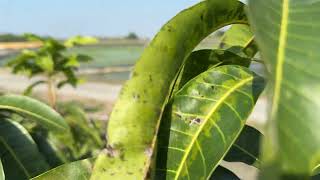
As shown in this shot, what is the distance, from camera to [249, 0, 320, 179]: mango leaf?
0.21 meters

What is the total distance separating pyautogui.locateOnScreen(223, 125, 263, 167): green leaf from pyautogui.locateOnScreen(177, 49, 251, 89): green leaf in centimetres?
11

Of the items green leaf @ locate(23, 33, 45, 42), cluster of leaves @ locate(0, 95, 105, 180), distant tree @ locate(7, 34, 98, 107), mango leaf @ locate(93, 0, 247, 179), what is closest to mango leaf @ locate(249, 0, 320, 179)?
mango leaf @ locate(93, 0, 247, 179)

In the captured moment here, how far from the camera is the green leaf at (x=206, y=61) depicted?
53 cm

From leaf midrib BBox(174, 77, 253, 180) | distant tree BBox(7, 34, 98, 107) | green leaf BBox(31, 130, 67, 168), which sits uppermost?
leaf midrib BBox(174, 77, 253, 180)

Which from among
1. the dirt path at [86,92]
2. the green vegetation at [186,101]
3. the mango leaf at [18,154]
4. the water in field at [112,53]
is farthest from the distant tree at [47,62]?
the water in field at [112,53]

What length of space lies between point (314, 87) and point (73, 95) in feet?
34.5

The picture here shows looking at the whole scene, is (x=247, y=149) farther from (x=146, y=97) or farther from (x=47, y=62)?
(x=47, y=62)

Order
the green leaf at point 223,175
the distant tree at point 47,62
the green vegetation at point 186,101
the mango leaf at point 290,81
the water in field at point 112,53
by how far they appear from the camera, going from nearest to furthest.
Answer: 1. the mango leaf at point 290,81
2. the green vegetation at point 186,101
3. the green leaf at point 223,175
4. the distant tree at point 47,62
5. the water in field at point 112,53

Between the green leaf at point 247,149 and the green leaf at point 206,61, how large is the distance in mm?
112

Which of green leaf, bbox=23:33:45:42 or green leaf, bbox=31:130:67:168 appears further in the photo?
green leaf, bbox=23:33:45:42

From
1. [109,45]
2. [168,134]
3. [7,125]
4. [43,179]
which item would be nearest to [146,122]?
[168,134]

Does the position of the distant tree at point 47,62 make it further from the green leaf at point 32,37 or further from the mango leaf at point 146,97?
the mango leaf at point 146,97

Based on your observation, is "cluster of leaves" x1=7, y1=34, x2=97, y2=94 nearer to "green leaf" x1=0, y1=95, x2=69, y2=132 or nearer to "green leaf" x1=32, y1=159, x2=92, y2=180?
"green leaf" x1=0, y1=95, x2=69, y2=132

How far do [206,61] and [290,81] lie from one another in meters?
0.26
